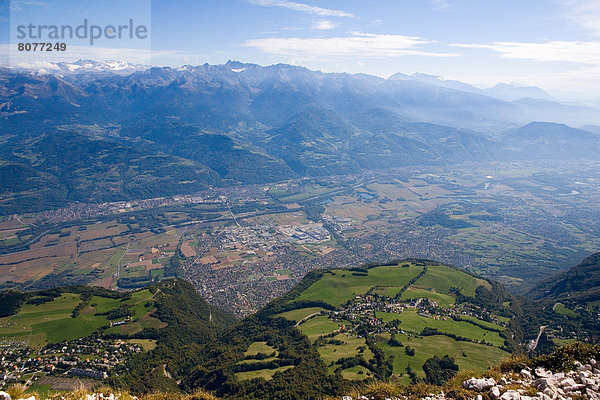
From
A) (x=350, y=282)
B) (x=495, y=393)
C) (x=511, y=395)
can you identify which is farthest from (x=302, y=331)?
(x=511, y=395)

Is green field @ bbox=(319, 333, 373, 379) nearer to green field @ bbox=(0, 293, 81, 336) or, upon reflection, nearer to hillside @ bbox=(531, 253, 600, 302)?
green field @ bbox=(0, 293, 81, 336)

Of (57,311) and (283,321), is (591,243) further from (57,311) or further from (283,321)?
(57,311)

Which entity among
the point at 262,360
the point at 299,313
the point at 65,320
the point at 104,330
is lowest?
the point at 299,313

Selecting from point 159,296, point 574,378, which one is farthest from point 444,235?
point 574,378

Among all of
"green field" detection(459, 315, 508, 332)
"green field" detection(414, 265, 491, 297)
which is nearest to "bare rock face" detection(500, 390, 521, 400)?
"green field" detection(459, 315, 508, 332)

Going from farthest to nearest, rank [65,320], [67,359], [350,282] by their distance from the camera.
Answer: [350,282] < [65,320] < [67,359]

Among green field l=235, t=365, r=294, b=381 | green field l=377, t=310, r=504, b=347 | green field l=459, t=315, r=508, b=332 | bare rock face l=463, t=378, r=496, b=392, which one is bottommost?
green field l=459, t=315, r=508, b=332

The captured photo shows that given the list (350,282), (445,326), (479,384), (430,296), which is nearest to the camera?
(479,384)

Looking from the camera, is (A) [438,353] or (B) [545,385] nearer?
(B) [545,385]

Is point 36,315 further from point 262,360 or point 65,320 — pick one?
point 262,360
